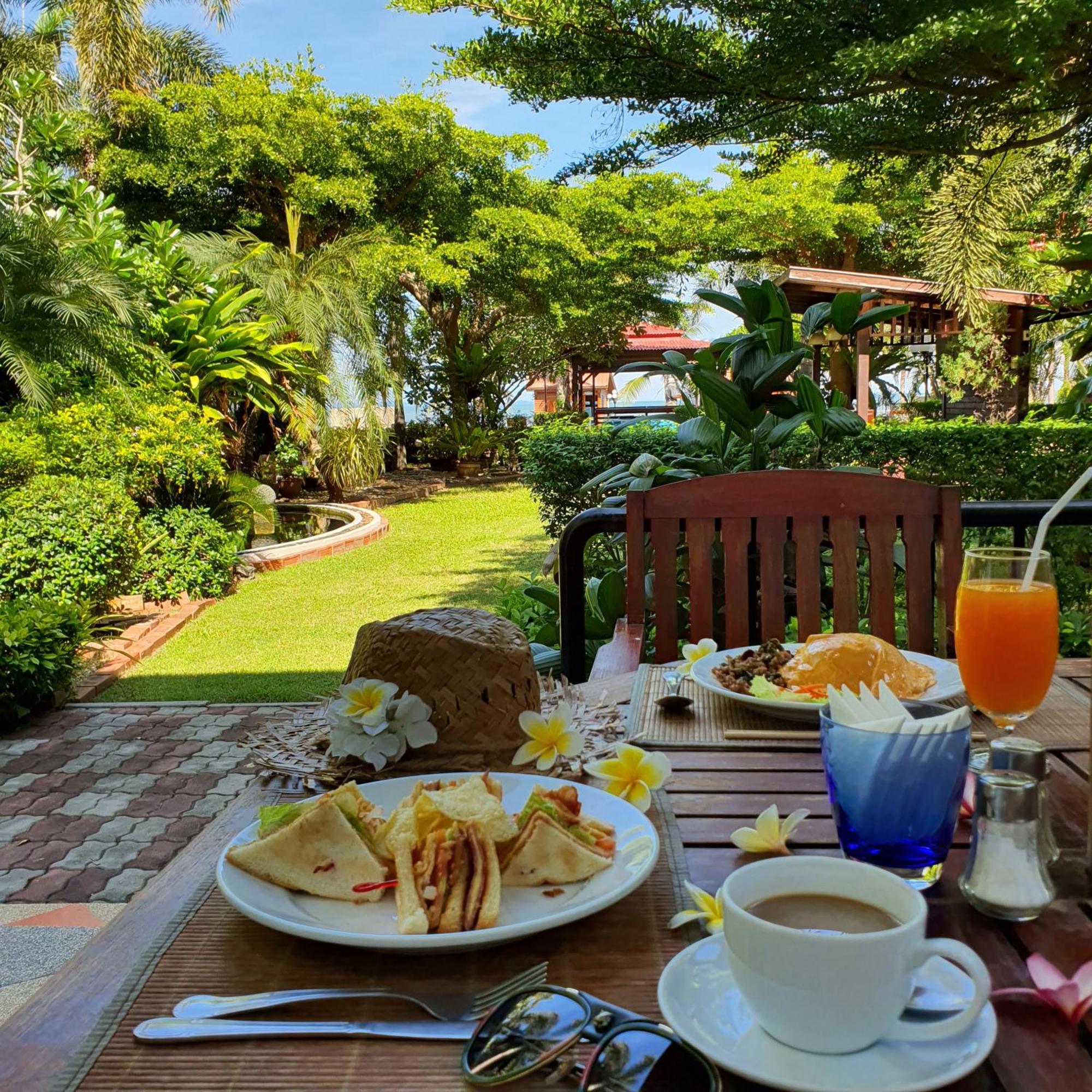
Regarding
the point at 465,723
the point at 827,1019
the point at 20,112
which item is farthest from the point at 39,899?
the point at 20,112

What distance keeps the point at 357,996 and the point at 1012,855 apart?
0.43 m

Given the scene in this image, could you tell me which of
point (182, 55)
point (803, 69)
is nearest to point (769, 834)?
point (803, 69)

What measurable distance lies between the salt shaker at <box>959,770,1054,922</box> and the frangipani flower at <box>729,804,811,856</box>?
0.13 m

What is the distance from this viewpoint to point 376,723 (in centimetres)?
91

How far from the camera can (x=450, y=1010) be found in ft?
1.82

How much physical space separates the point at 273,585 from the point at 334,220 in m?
8.72

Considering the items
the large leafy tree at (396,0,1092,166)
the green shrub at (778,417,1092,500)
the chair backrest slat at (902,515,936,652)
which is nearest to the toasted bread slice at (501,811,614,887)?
the chair backrest slat at (902,515,936,652)

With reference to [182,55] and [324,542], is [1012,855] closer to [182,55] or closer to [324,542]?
[324,542]

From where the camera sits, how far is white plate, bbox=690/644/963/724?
3.45ft

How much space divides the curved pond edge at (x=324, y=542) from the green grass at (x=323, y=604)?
113 millimetres

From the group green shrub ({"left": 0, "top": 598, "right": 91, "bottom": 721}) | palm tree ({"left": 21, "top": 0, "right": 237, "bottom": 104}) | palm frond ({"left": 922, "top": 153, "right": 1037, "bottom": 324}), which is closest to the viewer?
green shrub ({"left": 0, "top": 598, "right": 91, "bottom": 721})

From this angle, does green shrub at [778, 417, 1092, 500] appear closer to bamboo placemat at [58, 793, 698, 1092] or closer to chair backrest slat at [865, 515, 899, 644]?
chair backrest slat at [865, 515, 899, 644]

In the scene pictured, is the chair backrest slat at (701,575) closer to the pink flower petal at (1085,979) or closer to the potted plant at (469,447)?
the pink flower petal at (1085,979)

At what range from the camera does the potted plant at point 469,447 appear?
14.9 metres
